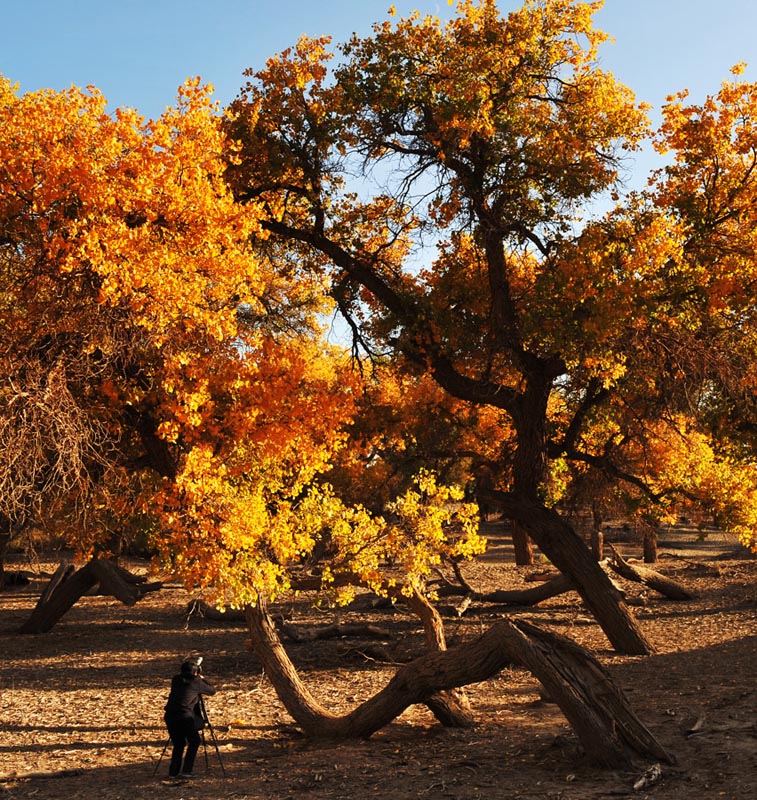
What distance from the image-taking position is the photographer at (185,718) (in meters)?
9.18

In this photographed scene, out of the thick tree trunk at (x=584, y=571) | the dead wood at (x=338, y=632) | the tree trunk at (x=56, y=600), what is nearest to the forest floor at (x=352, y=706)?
the dead wood at (x=338, y=632)

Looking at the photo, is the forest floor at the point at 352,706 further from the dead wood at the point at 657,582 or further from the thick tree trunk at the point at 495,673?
the dead wood at the point at 657,582

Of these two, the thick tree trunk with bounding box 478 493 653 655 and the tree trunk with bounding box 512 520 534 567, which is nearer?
the thick tree trunk with bounding box 478 493 653 655

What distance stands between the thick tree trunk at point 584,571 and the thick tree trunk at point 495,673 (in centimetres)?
584

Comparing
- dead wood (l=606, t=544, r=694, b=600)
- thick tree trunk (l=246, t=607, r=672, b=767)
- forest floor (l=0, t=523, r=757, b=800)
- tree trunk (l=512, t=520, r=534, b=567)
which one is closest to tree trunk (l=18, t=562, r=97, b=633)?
forest floor (l=0, t=523, r=757, b=800)

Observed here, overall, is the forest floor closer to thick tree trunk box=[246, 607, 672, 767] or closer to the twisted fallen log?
thick tree trunk box=[246, 607, 672, 767]

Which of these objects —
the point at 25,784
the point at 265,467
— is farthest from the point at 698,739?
the point at 25,784

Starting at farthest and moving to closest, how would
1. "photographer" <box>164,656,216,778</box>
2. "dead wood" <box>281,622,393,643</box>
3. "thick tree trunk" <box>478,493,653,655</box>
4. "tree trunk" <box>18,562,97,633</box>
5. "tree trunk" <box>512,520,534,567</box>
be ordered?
"tree trunk" <box>512,520,534,567</box>
"tree trunk" <box>18,562,97,633</box>
"dead wood" <box>281,622,393,643</box>
"thick tree trunk" <box>478,493,653,655</box>
"photographer" <box>164,656,216,778</box>

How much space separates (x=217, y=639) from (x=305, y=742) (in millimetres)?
8270

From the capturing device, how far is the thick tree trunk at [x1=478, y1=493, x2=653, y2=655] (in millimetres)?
15125

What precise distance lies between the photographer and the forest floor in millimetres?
225

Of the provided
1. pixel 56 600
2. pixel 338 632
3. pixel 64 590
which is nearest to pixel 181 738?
pixel 338 632

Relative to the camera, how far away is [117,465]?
11.7 meters

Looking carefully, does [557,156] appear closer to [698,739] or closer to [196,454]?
[196,454]
